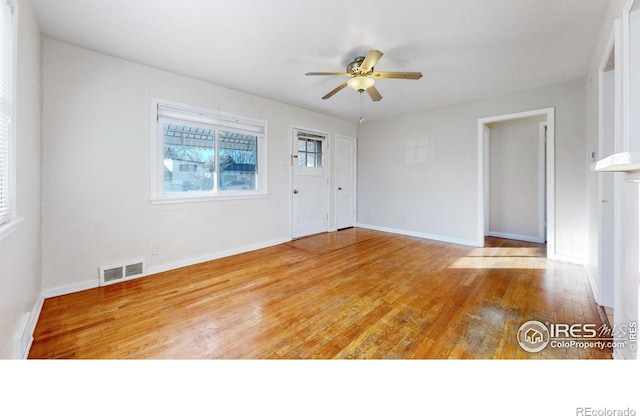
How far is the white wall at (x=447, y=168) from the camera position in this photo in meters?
3.27

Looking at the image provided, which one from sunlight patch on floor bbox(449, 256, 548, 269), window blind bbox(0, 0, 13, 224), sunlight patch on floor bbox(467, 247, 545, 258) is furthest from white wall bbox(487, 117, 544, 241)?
window blind bbox(0, 0, 13, 224)

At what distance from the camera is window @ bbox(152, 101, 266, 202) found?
3.04 m

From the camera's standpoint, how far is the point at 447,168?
4.39m

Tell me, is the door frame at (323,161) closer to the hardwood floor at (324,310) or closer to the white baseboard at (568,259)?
the hardwood floor at (324,310)

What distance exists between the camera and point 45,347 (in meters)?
1.61

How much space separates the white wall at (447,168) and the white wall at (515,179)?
46.8 inches

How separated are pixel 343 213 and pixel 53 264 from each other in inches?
173

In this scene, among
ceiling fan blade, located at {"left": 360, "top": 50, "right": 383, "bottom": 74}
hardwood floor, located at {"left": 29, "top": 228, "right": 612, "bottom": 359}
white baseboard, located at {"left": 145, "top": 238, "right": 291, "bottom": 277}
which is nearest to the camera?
hardwood floor, located at {"left": 29, "top": 228, "right": 612, "bottom": 359}

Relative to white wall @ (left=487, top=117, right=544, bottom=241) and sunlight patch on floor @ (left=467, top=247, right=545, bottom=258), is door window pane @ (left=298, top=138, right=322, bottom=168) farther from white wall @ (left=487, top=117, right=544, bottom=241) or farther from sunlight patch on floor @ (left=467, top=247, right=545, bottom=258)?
white wall @ (left=487, top=117, right=544, bottom=241)

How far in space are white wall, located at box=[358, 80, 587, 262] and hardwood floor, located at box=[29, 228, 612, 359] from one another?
94 cm

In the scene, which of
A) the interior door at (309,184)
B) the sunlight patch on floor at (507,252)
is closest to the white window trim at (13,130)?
the interior door at (309,184)

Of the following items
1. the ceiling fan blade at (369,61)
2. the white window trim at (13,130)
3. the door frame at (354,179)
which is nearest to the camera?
the white window trim at (13,130)

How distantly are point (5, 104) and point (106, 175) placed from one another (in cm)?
131

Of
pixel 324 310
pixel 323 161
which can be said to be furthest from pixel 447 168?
pixel 324 310
